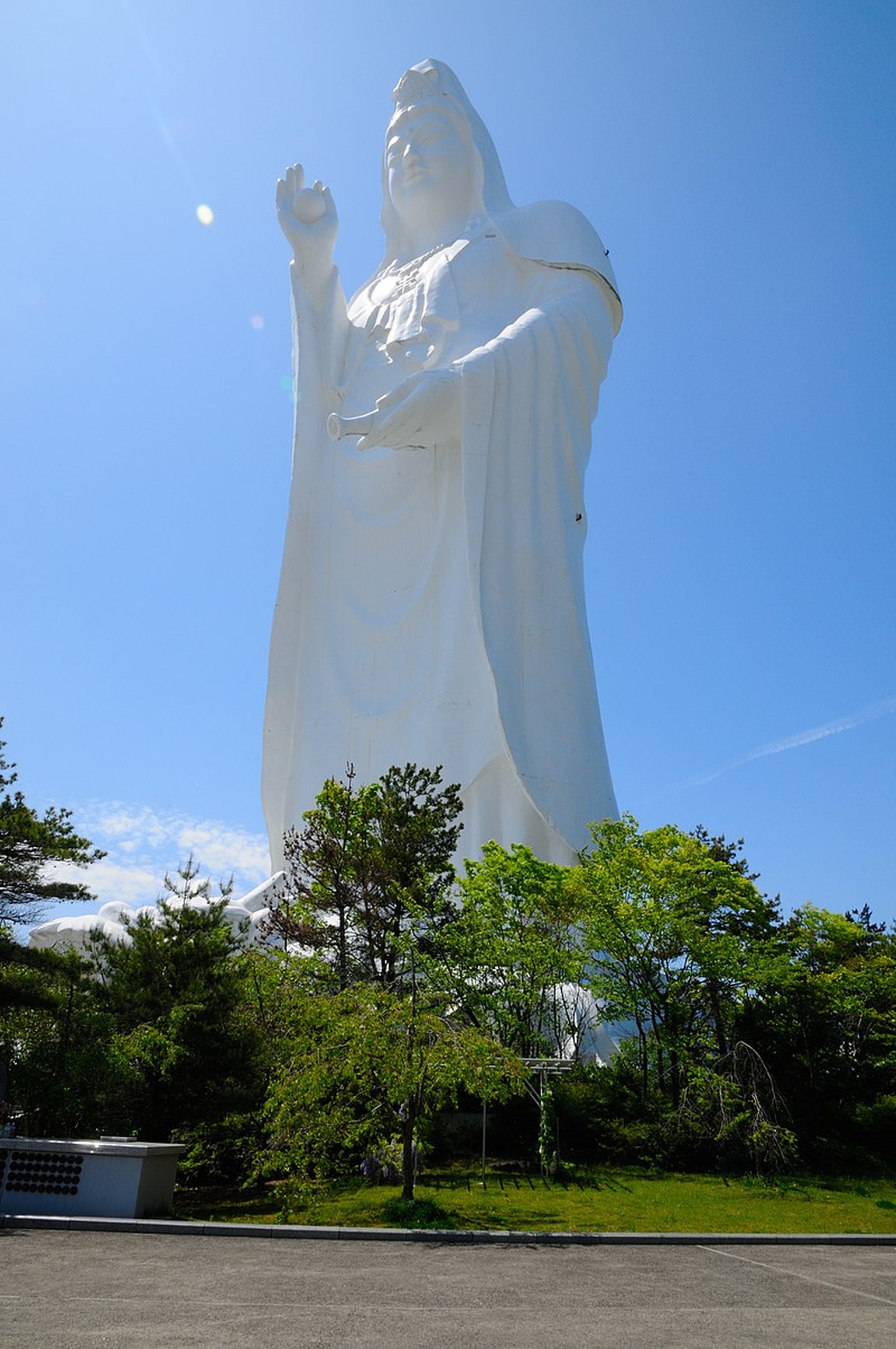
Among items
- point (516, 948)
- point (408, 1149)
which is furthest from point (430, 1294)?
point (516, 948)

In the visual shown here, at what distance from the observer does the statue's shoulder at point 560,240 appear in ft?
59.7

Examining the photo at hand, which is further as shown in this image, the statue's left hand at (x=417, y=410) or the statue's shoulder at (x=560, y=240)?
the statue's shoulder at (x=560, y=240)

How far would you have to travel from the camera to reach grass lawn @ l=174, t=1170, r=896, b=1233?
8055 mm

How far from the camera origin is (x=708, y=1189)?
9.73 metres

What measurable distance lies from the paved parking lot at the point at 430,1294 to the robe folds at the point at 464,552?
7649 millimetres

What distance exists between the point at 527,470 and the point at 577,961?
7.94 m

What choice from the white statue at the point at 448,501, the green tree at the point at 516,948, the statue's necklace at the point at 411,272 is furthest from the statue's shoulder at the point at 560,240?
the green tree at the point at 516,948

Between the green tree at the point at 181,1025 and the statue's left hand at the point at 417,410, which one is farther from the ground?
the statue's left hand at the point at 417,410

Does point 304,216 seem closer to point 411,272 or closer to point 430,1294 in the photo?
point 411,272

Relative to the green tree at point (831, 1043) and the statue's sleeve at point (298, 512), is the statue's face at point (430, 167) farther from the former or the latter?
the green tree at point (831, 1043)

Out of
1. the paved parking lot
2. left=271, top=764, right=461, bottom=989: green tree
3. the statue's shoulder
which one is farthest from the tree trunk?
the statue's shoulder

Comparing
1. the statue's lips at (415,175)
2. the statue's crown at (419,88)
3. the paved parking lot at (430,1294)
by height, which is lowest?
the paved parking lot at (430,1294)

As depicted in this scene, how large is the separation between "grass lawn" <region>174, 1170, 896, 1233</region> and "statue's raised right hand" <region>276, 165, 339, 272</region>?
14406 millimetres

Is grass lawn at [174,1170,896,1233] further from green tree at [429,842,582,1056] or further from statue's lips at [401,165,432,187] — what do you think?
statue's lips at [401,165,432,187]
